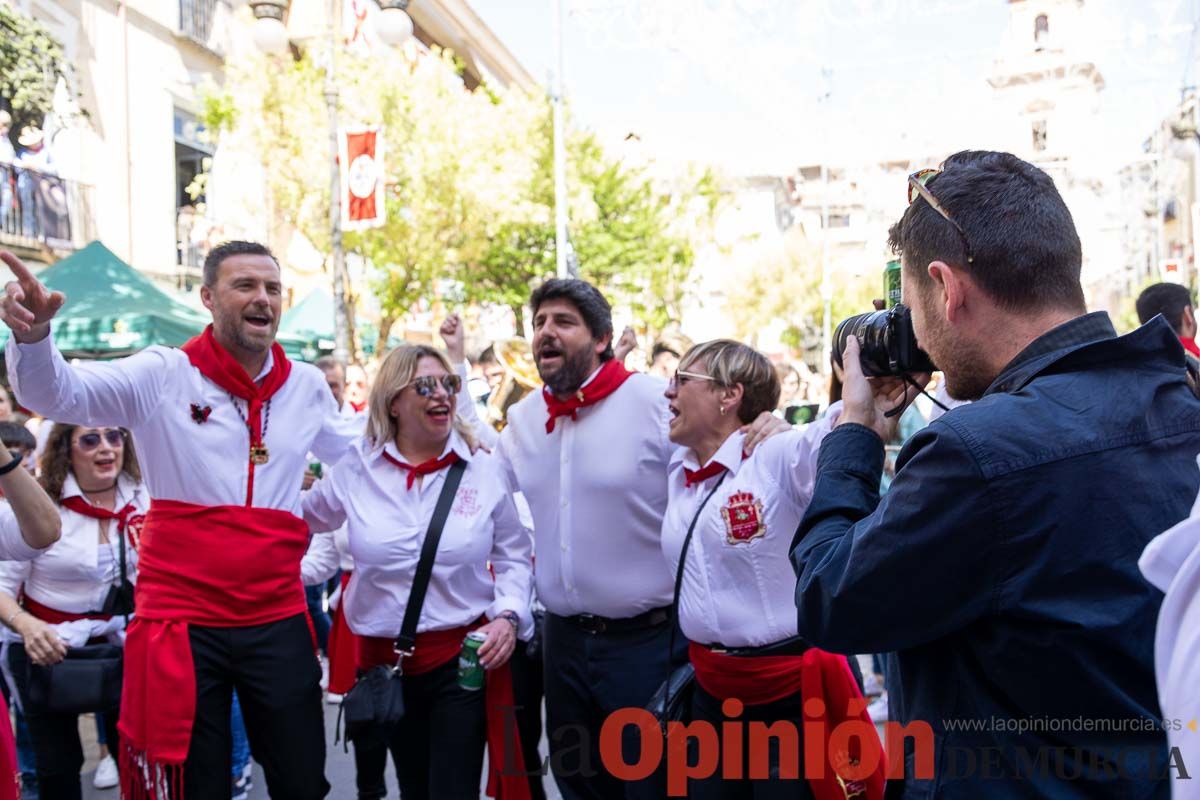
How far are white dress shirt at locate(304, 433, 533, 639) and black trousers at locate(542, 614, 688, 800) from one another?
236 mm

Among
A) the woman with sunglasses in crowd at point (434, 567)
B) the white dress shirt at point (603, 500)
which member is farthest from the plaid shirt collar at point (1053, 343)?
the woman with sunglasses in crowd at point (434, 567)

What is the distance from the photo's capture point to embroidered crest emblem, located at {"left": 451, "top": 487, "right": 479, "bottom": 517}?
13.3 feet

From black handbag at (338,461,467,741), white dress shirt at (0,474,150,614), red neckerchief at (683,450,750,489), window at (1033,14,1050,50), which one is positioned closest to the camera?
red neckerchief at (683,450,750,489)

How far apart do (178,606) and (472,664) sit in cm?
101

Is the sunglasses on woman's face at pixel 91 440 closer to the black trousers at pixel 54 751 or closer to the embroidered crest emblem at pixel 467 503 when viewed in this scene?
the black trousers at pixel 54 751

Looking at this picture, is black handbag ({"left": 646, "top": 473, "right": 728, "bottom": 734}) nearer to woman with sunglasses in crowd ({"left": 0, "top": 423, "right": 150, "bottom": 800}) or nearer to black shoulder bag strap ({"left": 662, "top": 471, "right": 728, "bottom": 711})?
black shoulder bag strap ({"left": 662, "top": 471, "right": 728, "bottom": 711})

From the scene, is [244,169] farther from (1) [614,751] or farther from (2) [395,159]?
(1) [614,751]

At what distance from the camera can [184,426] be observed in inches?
144

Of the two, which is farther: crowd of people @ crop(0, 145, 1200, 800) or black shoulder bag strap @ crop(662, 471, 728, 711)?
black shoulder bag strap @ crop(662, 471, 728, 711)

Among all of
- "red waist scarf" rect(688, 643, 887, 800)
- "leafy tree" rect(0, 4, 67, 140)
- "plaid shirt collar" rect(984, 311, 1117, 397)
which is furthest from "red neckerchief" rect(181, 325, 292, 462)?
"leafy tree" rect(0, 4, 67, 140)

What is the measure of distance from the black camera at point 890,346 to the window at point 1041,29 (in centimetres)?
6077

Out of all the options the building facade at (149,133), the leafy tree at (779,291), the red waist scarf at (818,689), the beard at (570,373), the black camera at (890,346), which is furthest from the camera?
the leafy tree at (779,291)

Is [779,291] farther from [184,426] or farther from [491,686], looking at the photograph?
[184,426]

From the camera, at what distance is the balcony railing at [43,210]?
50.7 ft
